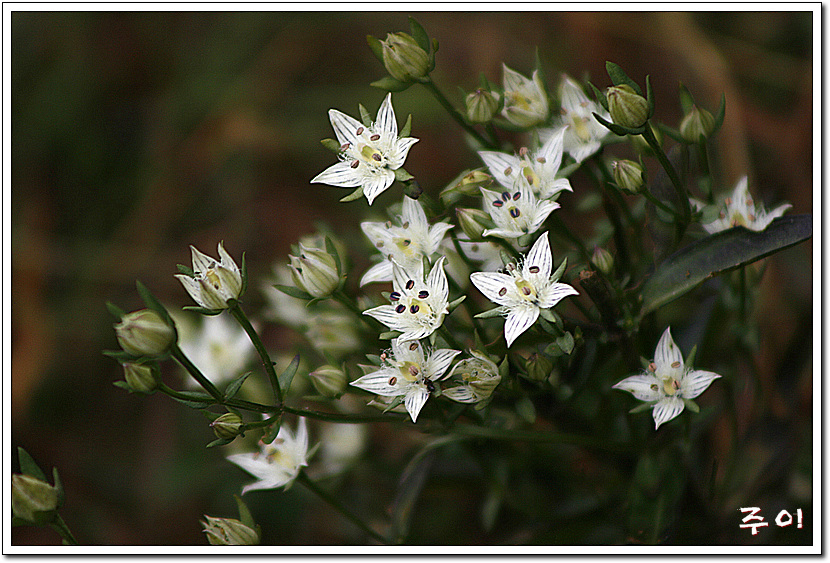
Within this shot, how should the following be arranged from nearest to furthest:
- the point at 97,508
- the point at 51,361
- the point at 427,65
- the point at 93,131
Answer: the point at 427,65, the point at 97,508, the point at 51,361, the point at 93,131

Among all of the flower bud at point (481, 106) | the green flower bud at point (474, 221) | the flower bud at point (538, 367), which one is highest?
the flower bud at point (481, 106)

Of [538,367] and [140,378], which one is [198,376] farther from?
[538,367]

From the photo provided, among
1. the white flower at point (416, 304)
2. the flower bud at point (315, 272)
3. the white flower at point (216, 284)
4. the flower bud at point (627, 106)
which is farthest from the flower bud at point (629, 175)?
the white flower at point (216, 284)

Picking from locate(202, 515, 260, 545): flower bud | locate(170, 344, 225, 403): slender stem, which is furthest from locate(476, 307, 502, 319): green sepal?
locate(202, 515, 260, 545): flower bud

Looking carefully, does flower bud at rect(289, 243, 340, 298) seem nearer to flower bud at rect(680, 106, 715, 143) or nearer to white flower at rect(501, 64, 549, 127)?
white flower at rect(501, 64, 549, 127)

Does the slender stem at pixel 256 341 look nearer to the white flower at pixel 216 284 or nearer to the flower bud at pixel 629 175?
the white flower at pixel 216 284

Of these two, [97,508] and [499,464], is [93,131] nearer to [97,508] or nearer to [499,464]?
[97,508]
